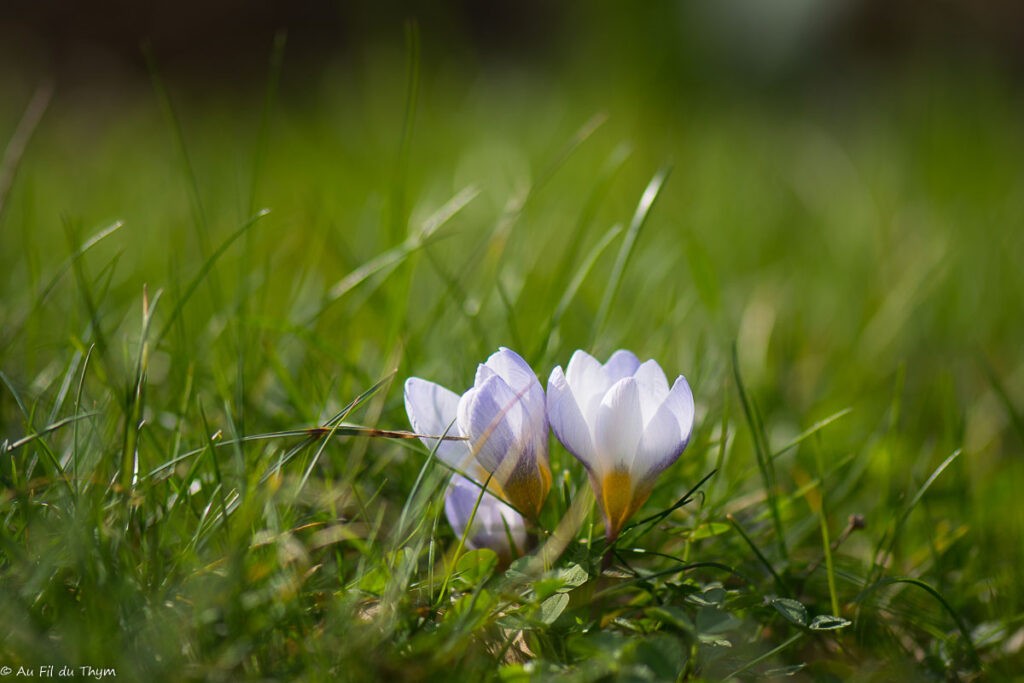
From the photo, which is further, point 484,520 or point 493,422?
point 484,520

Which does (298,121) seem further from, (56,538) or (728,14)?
(56,538)

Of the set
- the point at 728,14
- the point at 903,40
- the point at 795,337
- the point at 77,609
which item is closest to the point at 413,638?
the point at 77,609

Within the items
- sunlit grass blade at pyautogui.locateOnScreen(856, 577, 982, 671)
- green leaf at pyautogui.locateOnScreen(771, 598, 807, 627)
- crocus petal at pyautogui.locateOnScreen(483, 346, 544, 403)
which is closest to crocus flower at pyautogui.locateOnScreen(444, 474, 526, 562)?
crocus petal at pyautogui.locateOnScreen(483, 346, 544, 403)

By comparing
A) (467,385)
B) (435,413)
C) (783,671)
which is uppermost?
(435,413)

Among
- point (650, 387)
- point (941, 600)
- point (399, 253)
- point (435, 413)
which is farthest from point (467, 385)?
point (941, 600)

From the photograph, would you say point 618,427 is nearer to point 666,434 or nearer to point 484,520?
point 666,434

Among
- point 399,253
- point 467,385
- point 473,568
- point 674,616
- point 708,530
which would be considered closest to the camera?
point 674,616

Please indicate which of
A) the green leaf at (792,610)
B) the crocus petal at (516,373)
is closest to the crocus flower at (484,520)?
the crocus petal at (516,373)
